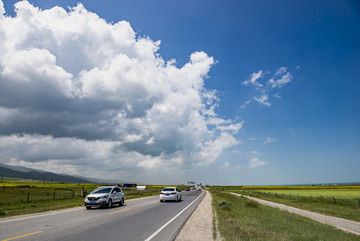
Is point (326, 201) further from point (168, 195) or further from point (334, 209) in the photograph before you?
point (168, 195)

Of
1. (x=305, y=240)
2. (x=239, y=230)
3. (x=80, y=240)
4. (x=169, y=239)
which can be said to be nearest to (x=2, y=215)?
(x=80, y=240)

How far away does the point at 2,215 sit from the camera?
13438mm

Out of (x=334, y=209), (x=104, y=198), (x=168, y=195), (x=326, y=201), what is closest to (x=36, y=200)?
(x=104, y=198)

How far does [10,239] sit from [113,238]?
10.5 feet

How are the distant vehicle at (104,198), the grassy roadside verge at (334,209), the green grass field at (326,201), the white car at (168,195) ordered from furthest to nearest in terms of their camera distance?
the white car at (168,195), the green grass field at (326,201), the grassy roadside verge at (334,209), the distant vehicle at (104,198)

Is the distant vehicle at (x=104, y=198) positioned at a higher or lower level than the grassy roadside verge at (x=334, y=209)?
higher

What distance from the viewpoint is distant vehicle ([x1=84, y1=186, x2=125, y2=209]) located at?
1758 centimetres

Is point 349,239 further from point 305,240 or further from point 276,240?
point 276,240

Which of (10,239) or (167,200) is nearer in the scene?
(10,239)

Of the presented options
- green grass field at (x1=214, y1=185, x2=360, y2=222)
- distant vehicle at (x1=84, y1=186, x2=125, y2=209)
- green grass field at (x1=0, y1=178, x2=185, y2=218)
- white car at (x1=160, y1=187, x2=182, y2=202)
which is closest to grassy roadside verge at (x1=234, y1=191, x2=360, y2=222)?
green grass field at (x1=214, y1=185, x2=360, y2=222)

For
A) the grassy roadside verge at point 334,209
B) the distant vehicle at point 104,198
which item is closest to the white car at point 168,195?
the distant vehicle at point 104,198

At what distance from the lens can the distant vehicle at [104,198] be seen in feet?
57.7

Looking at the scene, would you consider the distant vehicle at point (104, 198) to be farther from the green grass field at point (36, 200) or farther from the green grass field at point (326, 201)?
the green grass field at point (326, 201)

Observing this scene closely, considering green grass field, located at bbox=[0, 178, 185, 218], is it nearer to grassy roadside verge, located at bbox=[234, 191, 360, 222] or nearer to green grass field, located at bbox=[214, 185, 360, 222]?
grassy roadside verge, located at bbox=[234, 191, 360, 222]
